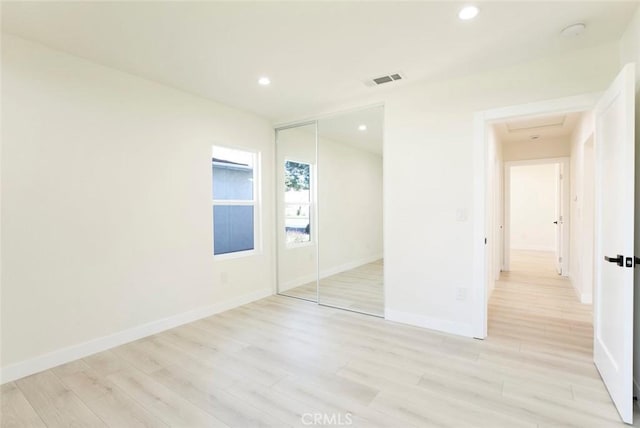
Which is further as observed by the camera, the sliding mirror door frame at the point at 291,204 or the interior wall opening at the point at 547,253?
the sliding mirror door frame at the point at 291,204

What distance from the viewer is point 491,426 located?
1789 millimetres

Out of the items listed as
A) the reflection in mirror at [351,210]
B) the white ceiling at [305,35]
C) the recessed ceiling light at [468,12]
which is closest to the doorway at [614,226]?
the white ceiling at [305,35]

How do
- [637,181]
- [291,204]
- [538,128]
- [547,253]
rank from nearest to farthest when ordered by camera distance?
[637,181] → [291,204] → [538,128] → [547,253]

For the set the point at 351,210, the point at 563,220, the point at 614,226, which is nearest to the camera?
the point at 614,226

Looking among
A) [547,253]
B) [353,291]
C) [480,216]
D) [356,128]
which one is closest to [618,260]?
[480,216]

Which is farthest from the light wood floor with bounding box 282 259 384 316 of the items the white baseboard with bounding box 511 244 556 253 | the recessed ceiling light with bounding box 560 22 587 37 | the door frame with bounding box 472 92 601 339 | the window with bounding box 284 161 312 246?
the white baseboard with bounding box 511 244 556 253

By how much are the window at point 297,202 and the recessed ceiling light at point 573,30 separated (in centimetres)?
317

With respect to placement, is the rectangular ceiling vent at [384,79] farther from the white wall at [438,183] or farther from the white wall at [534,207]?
the white wall at [534,207]

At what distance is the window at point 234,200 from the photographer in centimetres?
396

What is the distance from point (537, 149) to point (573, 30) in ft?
14.1

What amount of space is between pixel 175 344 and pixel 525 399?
2844 mm

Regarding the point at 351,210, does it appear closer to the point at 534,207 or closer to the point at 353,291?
the point at 353,291

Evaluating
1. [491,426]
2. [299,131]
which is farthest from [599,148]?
[299,131]

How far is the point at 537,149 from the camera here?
591 cm
